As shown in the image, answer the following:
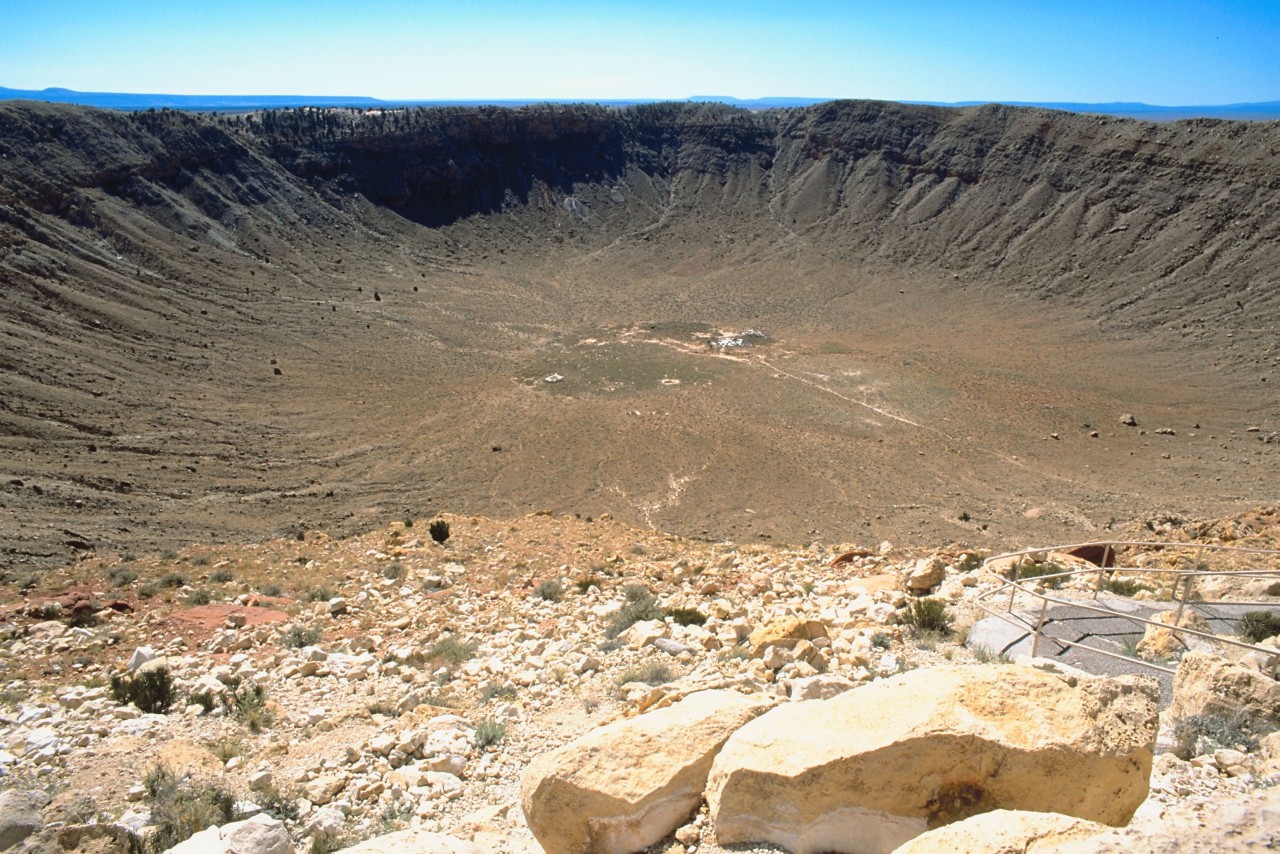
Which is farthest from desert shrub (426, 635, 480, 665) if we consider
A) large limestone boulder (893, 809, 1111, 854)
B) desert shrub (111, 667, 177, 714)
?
large limestone boulder (893, 809, 1111, 854)

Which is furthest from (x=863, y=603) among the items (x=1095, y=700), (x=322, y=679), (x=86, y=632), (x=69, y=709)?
(x=86, y=632)

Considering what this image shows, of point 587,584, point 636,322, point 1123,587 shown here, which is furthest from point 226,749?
point 636,322

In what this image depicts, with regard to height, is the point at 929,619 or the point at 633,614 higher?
the point at 929,619

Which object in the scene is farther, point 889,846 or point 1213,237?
point 1213,237

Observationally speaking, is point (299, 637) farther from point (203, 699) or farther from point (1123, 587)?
point (1123, 587)

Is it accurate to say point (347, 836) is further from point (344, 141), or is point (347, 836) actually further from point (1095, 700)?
point (344, 141)

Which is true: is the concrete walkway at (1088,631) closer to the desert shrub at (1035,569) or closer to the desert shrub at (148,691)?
the desert shrub at (1035,569)
